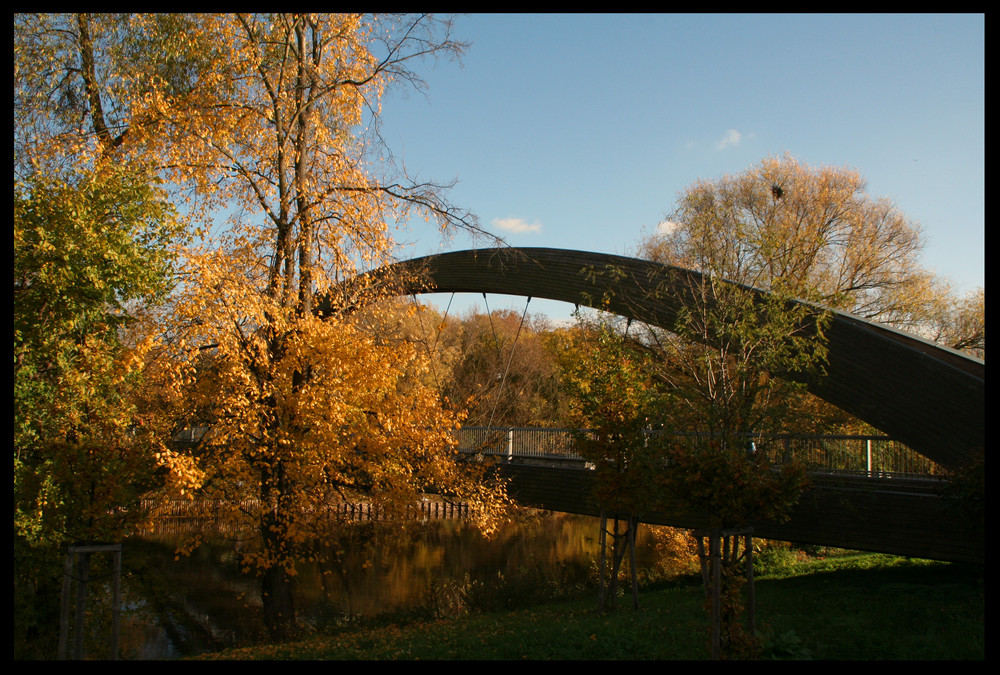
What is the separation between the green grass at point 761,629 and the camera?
22.9ft

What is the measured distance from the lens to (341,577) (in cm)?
1647

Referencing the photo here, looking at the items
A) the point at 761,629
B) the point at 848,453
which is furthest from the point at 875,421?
the point at 761,629

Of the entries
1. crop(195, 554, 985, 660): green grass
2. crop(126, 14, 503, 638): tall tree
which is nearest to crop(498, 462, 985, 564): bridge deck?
crop(195, 554, 985, 660): green grass

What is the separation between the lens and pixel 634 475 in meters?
9.41

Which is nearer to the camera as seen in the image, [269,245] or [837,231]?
[269,245]

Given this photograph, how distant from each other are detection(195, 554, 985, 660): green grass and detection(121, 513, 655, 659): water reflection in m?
1.71

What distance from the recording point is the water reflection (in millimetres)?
11508

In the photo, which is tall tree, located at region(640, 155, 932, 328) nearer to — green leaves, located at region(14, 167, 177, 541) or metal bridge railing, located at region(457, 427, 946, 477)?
metal bridge railing, located at region(457, 427, 946, 477)

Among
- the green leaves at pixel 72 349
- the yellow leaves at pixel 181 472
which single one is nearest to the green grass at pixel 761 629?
the yellow leaves at pixel 181 472

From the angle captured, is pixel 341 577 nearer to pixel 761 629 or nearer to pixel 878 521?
pixel 761 629

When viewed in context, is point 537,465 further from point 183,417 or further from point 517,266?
point 183,417

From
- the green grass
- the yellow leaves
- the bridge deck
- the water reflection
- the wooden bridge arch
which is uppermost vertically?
the wooden bridge arch

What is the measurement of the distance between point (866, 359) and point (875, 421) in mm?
984

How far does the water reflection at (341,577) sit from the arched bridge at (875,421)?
13.0 feet
